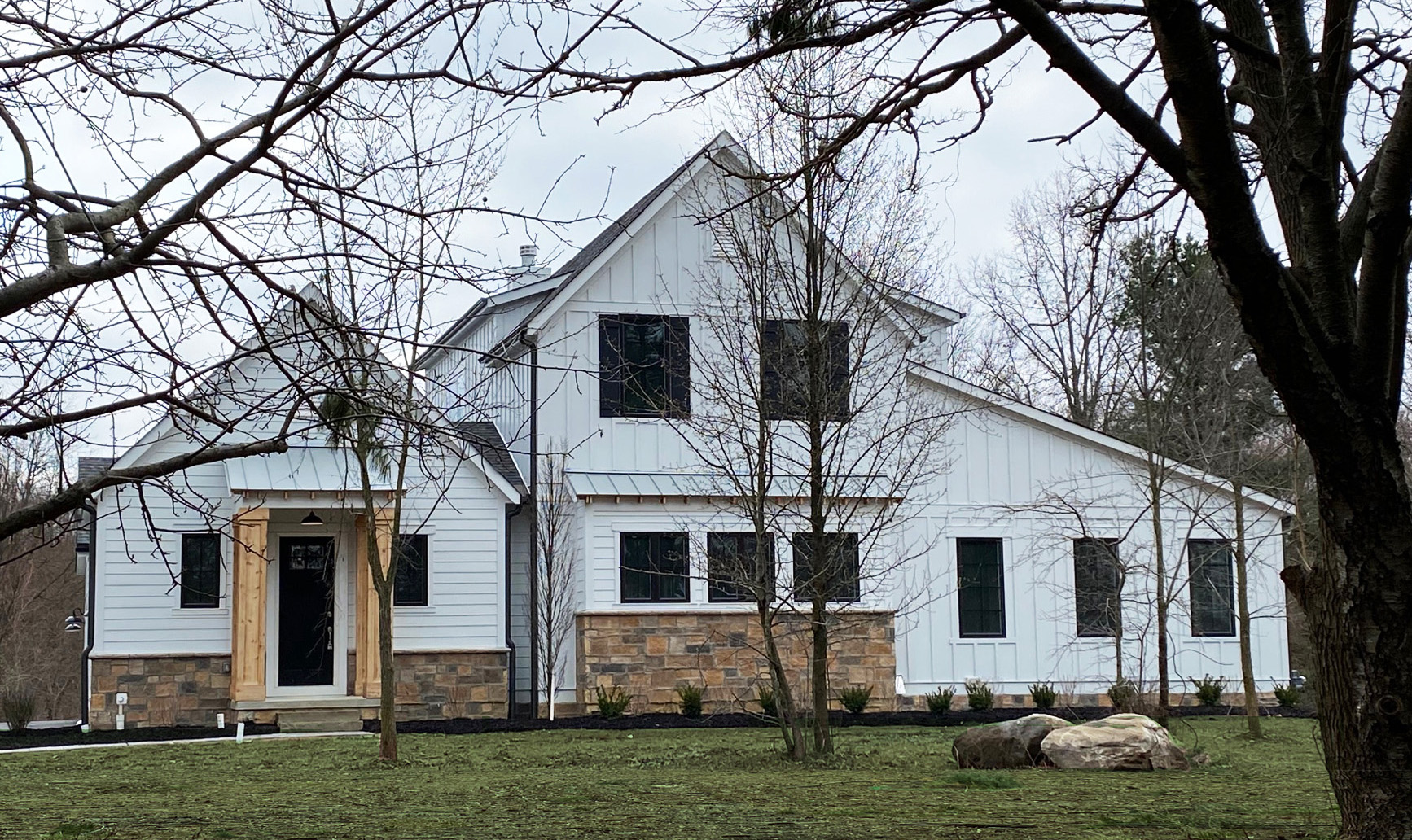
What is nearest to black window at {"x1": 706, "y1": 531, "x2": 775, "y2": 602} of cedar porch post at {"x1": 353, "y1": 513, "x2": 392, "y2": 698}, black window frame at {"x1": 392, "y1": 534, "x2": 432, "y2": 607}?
black window frame at {"x1": 392, "y1": 534, "x2": 432, "y2": 607}

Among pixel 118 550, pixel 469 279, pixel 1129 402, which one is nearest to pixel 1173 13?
pixel 469 279

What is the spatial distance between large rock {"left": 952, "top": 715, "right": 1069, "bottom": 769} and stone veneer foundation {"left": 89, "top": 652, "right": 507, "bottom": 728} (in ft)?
30.1

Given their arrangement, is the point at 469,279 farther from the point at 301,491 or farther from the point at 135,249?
the point at 301,491

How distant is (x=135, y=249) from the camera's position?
5.23 metres

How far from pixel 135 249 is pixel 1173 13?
3.68 metres

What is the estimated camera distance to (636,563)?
21.1m

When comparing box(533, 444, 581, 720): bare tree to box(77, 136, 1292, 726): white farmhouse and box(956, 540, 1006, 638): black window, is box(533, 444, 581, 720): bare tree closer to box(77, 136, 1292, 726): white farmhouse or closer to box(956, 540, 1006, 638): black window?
box(77, 136, 1292, 726): white farmhouse

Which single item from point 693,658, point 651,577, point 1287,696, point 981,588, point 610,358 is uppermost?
point 610,358

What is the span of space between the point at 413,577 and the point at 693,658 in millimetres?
4166

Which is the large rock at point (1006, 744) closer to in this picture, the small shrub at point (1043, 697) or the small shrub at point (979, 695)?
the small shrub at point (979, 695)

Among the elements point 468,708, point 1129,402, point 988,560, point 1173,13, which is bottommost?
point 468,708

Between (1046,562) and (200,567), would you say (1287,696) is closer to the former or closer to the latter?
(1046,562)

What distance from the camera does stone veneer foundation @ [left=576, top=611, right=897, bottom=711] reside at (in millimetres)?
20516

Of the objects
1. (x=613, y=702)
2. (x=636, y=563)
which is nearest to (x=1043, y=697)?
(x=636, y=563)
